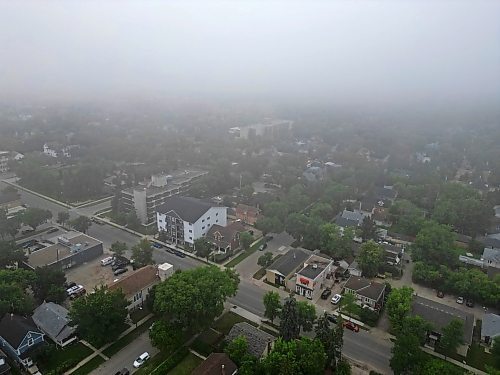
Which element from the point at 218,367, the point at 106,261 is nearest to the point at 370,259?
the point at 218,367

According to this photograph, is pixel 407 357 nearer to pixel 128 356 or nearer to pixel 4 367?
pixel 128 356

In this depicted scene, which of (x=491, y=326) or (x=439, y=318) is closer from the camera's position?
(x=439, y=318)

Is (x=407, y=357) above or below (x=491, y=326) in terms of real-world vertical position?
above

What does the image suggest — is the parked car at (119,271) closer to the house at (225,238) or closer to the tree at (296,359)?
the house at (225,238)

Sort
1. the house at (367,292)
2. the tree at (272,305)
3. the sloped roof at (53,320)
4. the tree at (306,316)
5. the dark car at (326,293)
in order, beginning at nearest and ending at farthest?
the tree at (306,316) → the sloped roof at (53,320) → the tree at (272,305) → the house at (367,292) → the dark car at (326,293)

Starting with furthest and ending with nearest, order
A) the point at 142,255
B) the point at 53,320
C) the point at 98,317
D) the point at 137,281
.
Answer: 1. the point at 142,255
2. the point at 137,281
3. the point at 53,320
4. the point at 98,317

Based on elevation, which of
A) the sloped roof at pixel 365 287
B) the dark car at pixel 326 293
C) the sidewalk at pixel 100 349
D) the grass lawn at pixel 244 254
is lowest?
the grass lawn at pixel 244 254

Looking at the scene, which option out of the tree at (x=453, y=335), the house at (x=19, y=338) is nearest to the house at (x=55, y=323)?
the house at (x=19, y=338)
